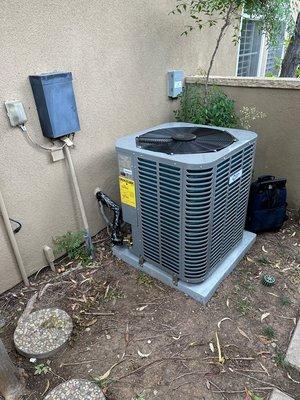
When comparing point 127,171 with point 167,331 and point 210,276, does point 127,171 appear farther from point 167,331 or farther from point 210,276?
point 167,331

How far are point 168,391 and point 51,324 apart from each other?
862mm

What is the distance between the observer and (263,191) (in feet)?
8.55

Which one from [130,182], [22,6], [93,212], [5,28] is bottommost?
[93,212]

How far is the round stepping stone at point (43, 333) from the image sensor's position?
5.72 feet

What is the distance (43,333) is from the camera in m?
1.85

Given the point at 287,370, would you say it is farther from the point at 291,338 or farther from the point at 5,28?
the point at 5,28

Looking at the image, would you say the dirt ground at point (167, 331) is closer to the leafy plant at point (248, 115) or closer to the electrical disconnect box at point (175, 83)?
the leafy plant at point (248, 115)

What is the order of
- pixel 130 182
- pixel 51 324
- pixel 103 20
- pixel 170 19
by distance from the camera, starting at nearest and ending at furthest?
pixel 51 324, pixel 130 182, pixel 103 20, pixel 170 19

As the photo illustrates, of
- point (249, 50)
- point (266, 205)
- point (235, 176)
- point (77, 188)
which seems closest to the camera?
point (235, 176)

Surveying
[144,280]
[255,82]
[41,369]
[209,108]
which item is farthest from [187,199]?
[255,82]

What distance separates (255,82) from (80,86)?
1641mm

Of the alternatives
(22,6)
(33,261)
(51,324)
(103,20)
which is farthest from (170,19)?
(51,324)

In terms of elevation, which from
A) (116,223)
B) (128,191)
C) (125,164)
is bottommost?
(116,223)

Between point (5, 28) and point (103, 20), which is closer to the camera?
point (5, 28)
